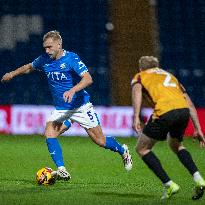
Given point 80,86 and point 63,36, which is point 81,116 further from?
point 63,36

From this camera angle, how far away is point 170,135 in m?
7.86

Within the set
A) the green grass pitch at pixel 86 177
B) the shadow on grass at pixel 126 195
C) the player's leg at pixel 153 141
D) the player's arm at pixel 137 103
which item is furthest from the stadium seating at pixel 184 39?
the player's arm at pixel 137 103

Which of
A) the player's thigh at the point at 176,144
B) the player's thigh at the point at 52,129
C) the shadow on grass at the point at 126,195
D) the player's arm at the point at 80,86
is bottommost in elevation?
the shadow on grass at the point at 126,195

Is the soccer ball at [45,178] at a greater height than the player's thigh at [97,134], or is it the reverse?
the player's thigh at [97,134]

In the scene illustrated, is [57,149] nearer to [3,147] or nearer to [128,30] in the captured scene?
[3,147]

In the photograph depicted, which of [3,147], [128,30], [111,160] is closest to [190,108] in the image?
[111,160]

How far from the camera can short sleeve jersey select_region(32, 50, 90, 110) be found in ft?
30.8

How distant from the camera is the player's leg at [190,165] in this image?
765cm

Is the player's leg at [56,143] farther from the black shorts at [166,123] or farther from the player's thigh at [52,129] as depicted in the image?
the black shorts at [166,123]

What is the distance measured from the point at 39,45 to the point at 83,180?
12.5 meters

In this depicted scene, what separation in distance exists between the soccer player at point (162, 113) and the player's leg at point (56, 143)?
5.66 feet

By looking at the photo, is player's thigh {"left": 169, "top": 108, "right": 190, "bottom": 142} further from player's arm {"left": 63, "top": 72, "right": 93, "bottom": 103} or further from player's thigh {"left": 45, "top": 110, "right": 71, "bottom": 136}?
player's thigh {"left": 45, "top": 110, "right": 71, "bottom": 136}

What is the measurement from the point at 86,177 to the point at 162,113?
2767 mm

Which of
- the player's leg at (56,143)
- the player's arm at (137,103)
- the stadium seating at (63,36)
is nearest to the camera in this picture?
the player's arm at (137,103)
